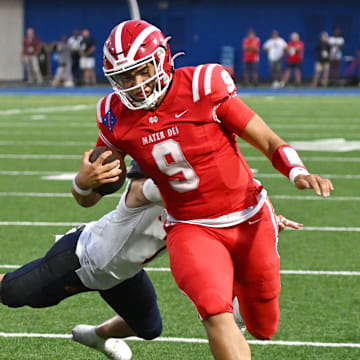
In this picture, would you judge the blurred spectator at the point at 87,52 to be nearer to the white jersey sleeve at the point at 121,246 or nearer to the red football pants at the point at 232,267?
the white jersey sleeve at the point at 121,246

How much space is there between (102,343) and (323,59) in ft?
86.7

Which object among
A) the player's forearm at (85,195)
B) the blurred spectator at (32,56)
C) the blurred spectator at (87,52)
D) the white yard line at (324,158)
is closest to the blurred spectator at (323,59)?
the blurred spectator at (87,52)

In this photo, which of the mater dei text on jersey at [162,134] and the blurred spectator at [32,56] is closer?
the mater dei text on jersey at [162,134]

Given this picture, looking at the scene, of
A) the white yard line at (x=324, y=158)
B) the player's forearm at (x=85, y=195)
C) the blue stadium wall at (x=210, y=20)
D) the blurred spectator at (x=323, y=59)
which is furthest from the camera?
the blue stadium wall at (x=210, y=20)

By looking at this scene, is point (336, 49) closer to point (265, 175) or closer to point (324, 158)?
point (324, 158)

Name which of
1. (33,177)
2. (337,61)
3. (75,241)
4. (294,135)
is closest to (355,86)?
(337,61)

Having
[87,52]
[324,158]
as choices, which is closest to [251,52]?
[87,52]

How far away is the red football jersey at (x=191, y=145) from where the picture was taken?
161 inches

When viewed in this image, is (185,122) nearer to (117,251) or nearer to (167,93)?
(167,93)

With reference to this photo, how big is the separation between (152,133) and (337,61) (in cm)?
2768

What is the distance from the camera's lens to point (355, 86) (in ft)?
103

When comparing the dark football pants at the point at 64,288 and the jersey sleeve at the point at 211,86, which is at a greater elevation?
the jersey sleeve at the point at 211,86

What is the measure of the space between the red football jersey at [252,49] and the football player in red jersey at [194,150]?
88.3 ft

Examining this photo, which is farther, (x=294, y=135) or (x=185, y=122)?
(x=294, y=135)
